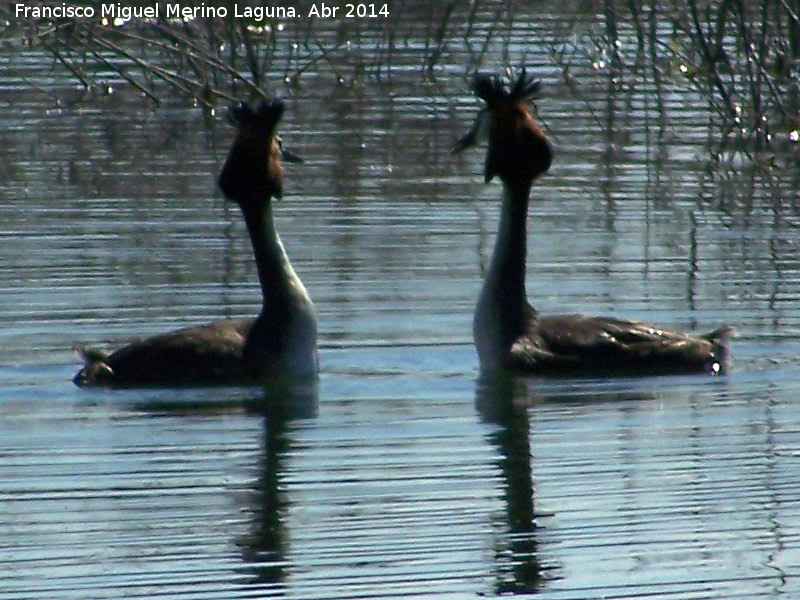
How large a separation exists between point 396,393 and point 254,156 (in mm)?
1636

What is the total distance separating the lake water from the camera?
812cm

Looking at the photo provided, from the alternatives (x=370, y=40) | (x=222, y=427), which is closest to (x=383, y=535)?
(x=222, y=427)

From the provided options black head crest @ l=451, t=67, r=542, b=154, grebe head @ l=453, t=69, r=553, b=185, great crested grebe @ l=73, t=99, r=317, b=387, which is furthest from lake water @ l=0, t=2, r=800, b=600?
black head crest @ l=451, t=67, r=542, b=154

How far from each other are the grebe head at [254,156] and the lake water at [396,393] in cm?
101

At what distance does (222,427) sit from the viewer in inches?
409

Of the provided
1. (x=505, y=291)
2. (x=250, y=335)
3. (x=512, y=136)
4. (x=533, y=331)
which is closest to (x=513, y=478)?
(x=533, y=331)

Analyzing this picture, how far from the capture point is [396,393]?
11.1 meters

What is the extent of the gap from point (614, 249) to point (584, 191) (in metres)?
2.19

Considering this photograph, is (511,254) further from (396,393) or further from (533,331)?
(396,393)

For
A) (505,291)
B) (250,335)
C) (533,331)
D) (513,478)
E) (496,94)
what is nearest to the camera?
(513,478)

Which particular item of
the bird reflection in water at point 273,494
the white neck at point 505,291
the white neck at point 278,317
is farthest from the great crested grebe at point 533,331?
the bird reflection in water at point 273,494

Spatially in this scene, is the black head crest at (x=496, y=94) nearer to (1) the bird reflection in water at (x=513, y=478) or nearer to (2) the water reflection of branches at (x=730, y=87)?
(1) the bird reflection in water at (x=513, y=478)

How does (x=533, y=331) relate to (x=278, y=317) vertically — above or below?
below

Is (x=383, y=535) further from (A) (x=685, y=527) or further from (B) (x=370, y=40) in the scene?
(B) (x=370, y=40)
